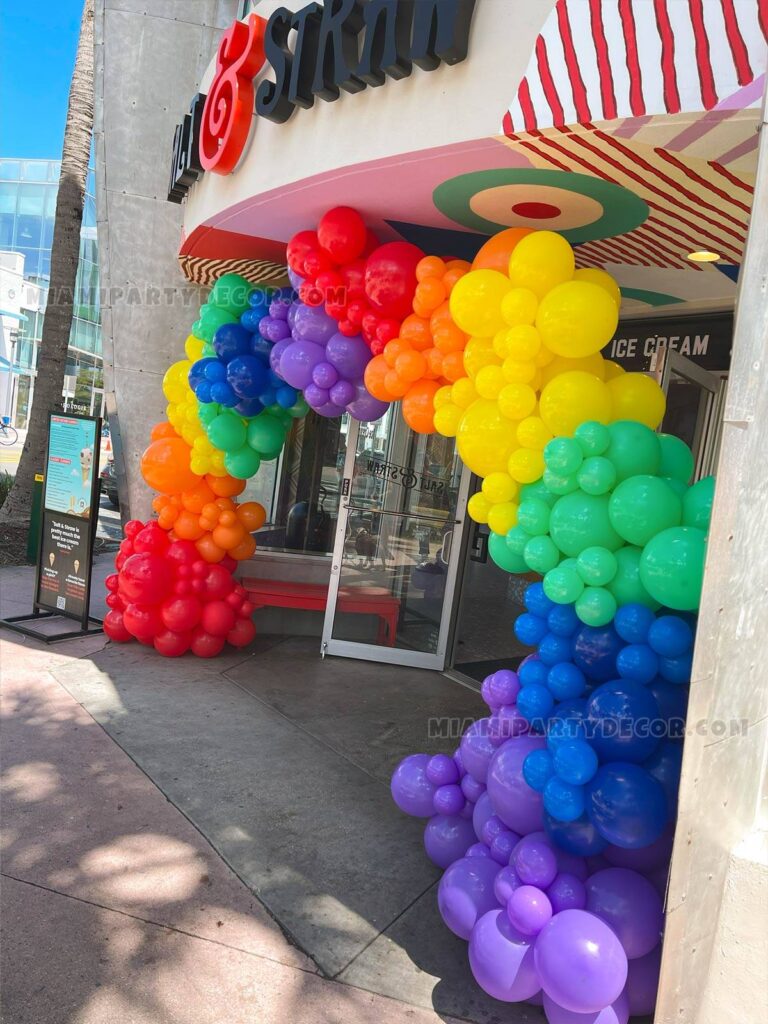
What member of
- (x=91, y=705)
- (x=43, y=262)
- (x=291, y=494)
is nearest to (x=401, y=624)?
(x=291, y=494)

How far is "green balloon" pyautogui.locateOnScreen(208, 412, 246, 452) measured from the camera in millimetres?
5102

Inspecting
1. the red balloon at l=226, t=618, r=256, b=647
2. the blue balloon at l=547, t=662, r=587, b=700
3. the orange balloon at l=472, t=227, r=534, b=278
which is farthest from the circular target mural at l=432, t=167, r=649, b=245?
the red balloon at l=226, t=618, r=256, b=647

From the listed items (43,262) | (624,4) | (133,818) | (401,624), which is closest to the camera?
(624,4)

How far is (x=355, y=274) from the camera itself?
3779 millimetres

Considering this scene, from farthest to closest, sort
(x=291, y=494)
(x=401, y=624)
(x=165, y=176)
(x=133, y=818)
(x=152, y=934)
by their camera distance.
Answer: (x=291, y=494) → (x=165, y=176) → (x=401, y=624) → (x=133, y=818) → (x=152, y=934)

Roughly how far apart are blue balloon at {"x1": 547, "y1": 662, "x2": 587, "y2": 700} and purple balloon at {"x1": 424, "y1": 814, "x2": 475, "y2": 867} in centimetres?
84

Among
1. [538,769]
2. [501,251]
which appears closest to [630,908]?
[538,769]

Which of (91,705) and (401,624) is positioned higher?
(401,624)

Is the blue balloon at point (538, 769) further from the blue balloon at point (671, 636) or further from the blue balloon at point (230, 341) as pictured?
the blue balloon at point (230, 341)

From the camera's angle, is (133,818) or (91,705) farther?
(91,705)

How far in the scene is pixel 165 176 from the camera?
6895 millimetres

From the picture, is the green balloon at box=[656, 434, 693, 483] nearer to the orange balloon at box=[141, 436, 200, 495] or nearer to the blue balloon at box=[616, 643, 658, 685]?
the blue balloon at box=[616, 643, 658, 685]

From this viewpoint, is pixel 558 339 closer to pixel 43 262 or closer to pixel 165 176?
pixel 165 176

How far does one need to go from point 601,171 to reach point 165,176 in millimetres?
5322
